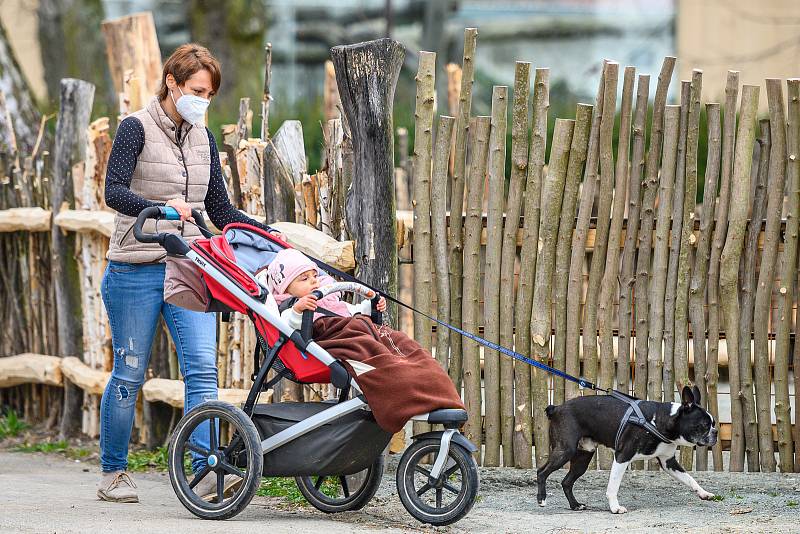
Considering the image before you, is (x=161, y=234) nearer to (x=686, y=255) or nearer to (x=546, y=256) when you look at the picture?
(x=546, y=256)

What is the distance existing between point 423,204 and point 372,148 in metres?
0.46

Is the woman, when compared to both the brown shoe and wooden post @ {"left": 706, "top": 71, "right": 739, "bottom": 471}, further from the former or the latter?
wooden post @ {"left": 706, "top": 71, "right": 739, "bottom": 471}

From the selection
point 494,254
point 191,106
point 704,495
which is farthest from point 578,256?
point 191,106

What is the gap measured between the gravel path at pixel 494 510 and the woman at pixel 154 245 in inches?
12.7

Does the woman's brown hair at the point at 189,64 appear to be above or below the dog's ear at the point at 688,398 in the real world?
above

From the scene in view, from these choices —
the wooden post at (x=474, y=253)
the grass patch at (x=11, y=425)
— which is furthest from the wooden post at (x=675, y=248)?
the grass patch at (x=11, y=425)

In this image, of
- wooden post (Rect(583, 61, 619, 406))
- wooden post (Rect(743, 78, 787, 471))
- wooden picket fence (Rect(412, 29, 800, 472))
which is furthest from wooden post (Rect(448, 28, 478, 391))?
wooden post (Rect(743, 78, 787, 471))

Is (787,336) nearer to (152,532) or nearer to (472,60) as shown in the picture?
(472,60)

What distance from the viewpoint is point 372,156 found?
17.9 ft

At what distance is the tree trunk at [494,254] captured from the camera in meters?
5.71

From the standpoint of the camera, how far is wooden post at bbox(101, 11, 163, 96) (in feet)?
28.0

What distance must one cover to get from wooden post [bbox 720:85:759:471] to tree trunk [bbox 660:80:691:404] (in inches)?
9.0

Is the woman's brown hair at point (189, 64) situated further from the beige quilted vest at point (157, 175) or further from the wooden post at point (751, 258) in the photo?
the wooden post at point (751, 258)

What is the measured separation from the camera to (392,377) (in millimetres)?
4418
